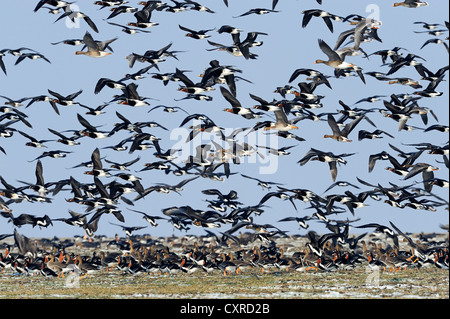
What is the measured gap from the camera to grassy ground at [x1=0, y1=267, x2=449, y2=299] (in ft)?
99.3

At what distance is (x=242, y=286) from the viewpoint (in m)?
32.9

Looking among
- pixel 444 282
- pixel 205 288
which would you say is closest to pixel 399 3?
pixel 444 282

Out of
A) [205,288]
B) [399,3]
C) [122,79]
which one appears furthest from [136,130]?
[399,3]

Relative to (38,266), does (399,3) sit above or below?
above

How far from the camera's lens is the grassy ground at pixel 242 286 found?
30281mm

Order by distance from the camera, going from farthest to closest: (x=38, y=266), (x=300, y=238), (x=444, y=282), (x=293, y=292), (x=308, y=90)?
1. (x=300, y=238)
2. (x=38, y=266)
3. (x=308, y=90)
4. (x=444, y=282)
5. (x=293, y=292)

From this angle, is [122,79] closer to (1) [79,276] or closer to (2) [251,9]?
Answer: (2) [251,9]

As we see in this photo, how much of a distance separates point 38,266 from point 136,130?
30.6 feet

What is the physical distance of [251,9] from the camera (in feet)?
123

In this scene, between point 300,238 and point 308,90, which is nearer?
→ point 308,90

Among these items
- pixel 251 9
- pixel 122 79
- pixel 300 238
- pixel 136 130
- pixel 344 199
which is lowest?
pixel 300 238

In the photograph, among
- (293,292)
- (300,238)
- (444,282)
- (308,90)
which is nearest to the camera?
(293,292)

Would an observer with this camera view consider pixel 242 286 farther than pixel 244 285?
No

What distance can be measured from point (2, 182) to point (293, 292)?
16624mm
